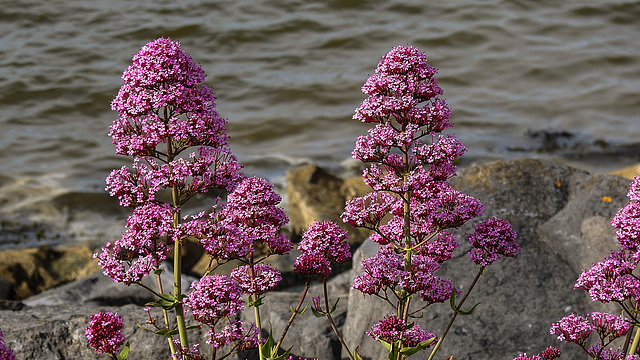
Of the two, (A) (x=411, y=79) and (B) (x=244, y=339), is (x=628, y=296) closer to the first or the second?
(A) (x=411, y=79)

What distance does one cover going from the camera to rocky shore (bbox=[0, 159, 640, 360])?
7.64 meters

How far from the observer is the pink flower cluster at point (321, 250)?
5012 millimetres

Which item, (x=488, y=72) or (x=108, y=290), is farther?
(x=488, y=72)

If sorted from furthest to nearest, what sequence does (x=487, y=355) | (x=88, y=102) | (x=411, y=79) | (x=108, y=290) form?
(x=88, y=102) < (x=108, y=290) < (x=487, y=355) < (x=411, y=79)

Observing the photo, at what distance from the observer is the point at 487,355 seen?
7758 mm

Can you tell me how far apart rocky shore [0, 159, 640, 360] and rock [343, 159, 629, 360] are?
0.04ft

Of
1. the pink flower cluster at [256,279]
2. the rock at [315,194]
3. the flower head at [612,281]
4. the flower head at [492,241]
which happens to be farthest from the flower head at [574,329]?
the rock at [315,194]

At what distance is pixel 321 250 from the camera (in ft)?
16.6

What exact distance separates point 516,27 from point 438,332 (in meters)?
25.4

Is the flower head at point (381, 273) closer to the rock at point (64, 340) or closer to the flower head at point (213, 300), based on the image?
the flower head at point (213, 300)

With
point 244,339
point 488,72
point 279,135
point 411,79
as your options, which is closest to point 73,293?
point 244,339

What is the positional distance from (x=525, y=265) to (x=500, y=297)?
515 mm

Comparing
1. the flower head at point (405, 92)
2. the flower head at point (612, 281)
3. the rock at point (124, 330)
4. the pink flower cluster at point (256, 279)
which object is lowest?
the rock at point (124, 330)

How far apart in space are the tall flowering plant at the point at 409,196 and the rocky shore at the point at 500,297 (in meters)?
2.84
